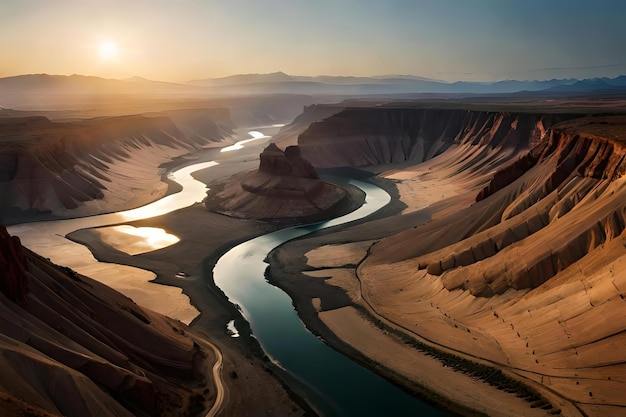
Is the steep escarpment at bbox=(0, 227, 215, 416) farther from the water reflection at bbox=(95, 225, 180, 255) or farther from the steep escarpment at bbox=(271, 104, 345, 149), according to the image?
the steep escarpment at bbox=(271, 104, 345, 149)

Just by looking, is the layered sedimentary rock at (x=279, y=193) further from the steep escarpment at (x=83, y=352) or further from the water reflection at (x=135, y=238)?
the steep escarpment at (x=83, y=352)

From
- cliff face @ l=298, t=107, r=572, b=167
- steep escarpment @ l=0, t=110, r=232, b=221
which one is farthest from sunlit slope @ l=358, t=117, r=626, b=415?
cliff face @ l=298, t=107, r=572, b=167

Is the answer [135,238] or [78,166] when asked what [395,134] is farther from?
[135,238]

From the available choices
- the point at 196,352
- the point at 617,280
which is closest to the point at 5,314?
the point at 196,352

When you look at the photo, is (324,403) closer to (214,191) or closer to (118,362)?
(118,362)

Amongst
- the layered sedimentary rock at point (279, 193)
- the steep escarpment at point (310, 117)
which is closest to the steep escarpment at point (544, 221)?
the layered sedimentary rock at point (279, 193)
